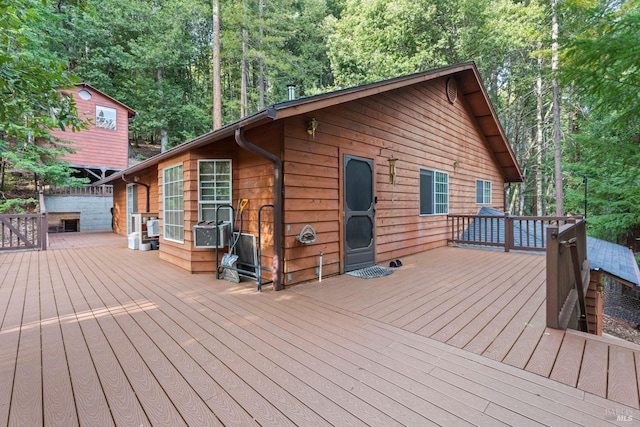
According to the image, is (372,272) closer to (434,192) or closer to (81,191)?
(434,192)

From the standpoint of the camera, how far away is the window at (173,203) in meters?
5.16

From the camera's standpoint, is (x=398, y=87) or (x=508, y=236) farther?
(x=508, y=236)

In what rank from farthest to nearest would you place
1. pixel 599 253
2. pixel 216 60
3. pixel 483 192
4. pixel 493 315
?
pixel 216 60 < pixel 483 192 < pixel 599 253 < pixel 493 315

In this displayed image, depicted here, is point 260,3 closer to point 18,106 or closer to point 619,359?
point 18,106

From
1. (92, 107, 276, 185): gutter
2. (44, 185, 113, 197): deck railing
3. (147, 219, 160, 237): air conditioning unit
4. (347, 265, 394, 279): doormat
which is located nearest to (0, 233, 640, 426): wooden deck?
(347, 265, 394, 279): doormat

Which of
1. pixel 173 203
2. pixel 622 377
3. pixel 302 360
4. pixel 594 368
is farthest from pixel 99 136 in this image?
pixel 622 377

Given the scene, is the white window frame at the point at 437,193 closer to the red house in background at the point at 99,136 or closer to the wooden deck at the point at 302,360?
the wooden deck at the point at 302,360

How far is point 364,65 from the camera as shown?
1434 cm

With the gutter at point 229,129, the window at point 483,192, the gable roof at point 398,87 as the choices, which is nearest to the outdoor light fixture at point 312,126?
the gable roof at point 398,87

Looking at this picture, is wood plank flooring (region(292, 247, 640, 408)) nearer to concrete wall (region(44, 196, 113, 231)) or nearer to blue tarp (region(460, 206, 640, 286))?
blue tarp (region(460, 206, 640, 286))

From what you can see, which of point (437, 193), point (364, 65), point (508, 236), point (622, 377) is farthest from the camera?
point (364, 65)

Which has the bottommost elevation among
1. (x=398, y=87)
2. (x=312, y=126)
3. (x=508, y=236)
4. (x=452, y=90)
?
(x=508, y=236)

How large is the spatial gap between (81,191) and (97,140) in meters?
2.49

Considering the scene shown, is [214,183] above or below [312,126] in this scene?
below
